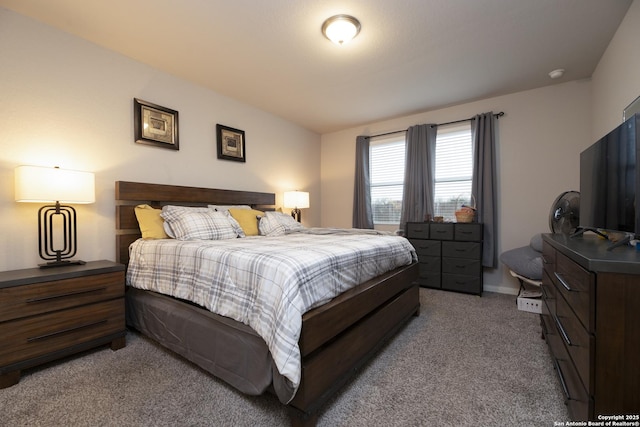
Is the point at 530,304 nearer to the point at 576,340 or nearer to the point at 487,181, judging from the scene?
the point at 487,181

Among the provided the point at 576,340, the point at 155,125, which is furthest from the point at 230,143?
the point at 576,340

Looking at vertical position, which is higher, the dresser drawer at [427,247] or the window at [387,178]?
the window at [387,178]

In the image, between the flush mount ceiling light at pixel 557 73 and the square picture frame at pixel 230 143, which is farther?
Result: the square picture frame at pixel 230 143

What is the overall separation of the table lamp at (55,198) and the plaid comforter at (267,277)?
525 millimetres

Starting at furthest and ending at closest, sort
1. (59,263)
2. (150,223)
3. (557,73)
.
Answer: (557,73) < (150,223) < (59,263)

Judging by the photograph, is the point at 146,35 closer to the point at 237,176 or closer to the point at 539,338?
the point at 237,176

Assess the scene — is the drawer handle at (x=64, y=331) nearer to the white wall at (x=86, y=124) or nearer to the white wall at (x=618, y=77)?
the white wall at (x=86, y=124)

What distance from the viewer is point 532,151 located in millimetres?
3316

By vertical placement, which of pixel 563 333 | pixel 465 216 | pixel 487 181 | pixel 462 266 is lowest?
pixel 462 266

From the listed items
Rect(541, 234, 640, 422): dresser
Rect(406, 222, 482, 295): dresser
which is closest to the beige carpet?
Rect(541, 234, 640, 422): dresser

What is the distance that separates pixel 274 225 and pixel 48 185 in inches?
73.2

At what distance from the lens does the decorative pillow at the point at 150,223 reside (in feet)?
8.01

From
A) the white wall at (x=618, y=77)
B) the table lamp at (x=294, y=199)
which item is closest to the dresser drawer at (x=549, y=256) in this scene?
the white wall at (x=618, y=77)

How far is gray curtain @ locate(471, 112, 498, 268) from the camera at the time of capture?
3.46m
